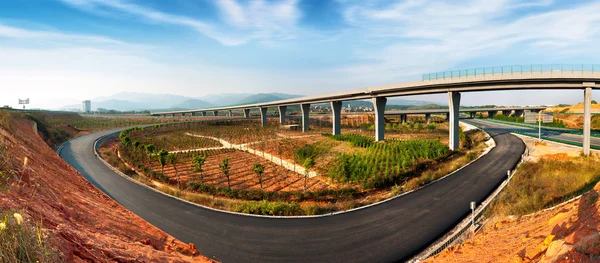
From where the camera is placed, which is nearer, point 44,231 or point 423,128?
point 44,231

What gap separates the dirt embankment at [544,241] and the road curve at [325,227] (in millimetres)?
2679

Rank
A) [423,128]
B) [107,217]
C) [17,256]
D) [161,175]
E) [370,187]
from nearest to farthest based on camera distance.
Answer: [17,256]
[107,217]
[370,187]
[161,175]
[423,128]

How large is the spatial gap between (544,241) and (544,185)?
1220cm

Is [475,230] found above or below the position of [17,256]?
below

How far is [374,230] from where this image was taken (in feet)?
43.3

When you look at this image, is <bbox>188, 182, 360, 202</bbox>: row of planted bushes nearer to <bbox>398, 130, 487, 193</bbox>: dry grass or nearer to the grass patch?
<bbox>398, 130, 487, 193</bbox>: dry grass

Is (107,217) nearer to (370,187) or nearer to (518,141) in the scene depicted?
(370,187)

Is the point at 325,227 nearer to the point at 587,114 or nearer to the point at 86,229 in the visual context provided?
the point at 86,229

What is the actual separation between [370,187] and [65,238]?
729 inches

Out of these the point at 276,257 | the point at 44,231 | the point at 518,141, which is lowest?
the point at 276,257

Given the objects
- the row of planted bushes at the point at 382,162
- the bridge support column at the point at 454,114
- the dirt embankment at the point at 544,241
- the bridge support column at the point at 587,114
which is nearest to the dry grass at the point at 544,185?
the dirt embankment at the point at 544,241

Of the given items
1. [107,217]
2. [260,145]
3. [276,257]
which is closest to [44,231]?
[107,217]

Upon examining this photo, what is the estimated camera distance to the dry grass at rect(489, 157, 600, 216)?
13.1 metres

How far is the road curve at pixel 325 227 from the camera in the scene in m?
11.4
